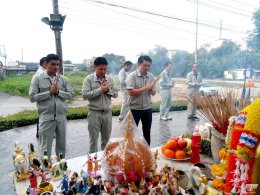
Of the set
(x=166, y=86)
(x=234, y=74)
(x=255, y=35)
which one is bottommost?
(x=166, y=86)

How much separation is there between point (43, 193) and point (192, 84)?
5.32m

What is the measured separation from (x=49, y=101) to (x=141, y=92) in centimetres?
119

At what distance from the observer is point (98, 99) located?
2.75 metres

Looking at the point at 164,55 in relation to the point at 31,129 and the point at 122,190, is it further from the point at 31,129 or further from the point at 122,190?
the point at 122,190

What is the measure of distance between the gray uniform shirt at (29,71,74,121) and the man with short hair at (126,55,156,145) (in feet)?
3.07

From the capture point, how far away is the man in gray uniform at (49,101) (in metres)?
2.53

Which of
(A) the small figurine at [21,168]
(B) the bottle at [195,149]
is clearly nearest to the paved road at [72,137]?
(A) the small figurine at [21,168]

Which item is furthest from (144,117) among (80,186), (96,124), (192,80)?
(192,80)

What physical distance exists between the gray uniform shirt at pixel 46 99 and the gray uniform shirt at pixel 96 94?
28 cm

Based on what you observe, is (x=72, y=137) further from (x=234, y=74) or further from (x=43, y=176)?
(x=234, y=74)

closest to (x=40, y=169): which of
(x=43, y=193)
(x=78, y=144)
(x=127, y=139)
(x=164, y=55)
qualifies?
(x=43, y=193)

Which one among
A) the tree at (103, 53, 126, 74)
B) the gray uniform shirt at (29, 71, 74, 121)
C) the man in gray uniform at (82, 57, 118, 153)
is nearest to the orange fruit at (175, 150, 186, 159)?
the man in gray uniform at (82, 57, 118, 153)

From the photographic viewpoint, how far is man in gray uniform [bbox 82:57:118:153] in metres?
2.71

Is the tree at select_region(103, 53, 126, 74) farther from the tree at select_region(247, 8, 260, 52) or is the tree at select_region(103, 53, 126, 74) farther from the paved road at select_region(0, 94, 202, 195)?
the paved road at select_region(0, 94, 202, 195)
